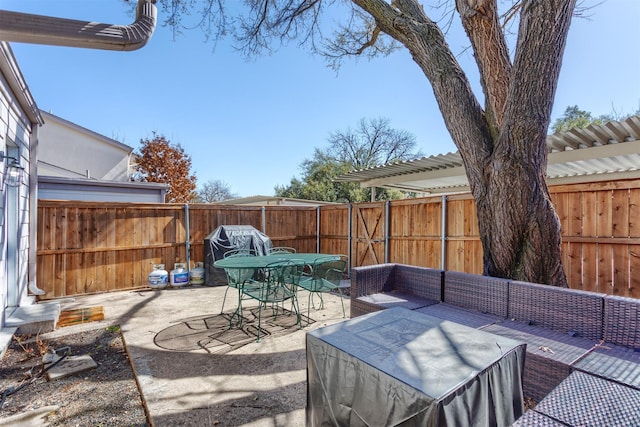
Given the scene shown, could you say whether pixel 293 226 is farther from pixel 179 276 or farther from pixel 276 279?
pixel 276 279

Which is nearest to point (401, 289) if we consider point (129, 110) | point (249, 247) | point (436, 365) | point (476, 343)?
point (476, 343)

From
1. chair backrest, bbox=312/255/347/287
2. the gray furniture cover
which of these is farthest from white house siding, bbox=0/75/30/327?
the gray furniture cover

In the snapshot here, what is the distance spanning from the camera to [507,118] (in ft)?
9.93

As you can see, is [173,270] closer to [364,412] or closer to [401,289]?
[401,289]

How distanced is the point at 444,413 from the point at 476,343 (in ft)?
1.91

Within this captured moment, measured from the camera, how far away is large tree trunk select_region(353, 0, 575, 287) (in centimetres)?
290

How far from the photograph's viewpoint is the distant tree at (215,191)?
82.5ft

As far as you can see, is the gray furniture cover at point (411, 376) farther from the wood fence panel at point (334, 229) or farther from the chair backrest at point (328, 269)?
the wood fence panel at point (334, 229)

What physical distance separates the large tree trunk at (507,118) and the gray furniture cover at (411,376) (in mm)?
1788

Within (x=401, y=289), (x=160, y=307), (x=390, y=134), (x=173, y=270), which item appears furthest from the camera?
(x=390, y=134)

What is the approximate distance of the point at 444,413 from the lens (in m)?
1.09

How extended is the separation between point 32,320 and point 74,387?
6.05ft

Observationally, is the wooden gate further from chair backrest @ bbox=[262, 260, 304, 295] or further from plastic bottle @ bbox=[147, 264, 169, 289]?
plastic bottle @ bbox=[147, 264, 169, 289]

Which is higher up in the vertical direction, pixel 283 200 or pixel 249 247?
pixel 283 200
